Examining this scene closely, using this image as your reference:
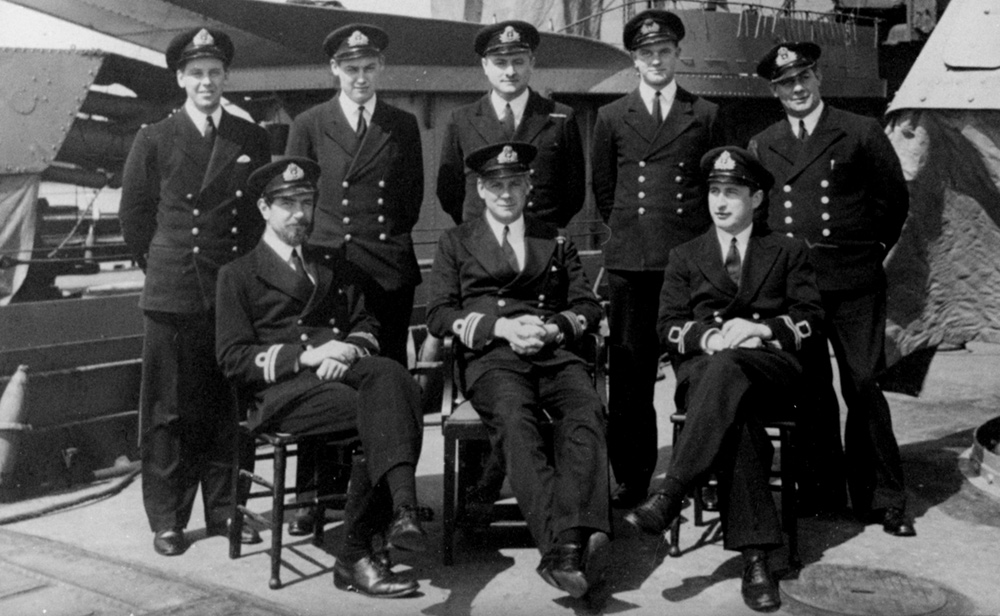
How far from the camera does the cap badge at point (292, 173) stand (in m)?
4.11

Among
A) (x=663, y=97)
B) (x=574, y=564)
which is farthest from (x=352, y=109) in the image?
(x=574, y=564)

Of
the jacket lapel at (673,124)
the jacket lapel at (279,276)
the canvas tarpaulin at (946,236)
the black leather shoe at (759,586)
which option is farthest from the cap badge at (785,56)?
the jacket lapel at (279,276)

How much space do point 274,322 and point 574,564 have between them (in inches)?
60.0

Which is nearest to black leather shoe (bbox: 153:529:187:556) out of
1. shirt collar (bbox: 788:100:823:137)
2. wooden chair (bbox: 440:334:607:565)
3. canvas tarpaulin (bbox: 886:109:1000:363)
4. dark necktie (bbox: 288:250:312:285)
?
wooden chair (bbox: 440:334:607:565)

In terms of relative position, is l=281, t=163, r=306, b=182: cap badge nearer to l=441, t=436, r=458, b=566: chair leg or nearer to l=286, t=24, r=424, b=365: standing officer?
l=286, t=24, r=424, b=365: standing officer

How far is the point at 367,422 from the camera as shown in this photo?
12.3 ft

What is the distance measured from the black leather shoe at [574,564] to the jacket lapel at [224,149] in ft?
7.04

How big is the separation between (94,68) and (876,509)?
4.74 m

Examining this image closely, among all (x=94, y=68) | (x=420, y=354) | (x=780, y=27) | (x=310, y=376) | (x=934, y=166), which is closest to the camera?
(x=310, y=376)

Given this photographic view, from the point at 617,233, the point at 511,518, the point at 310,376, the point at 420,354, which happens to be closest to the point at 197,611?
the point at 310,376

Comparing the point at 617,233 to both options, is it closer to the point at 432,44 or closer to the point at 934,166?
the point at 934,166

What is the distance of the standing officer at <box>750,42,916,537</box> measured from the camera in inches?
180

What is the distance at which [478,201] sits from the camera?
184 inches

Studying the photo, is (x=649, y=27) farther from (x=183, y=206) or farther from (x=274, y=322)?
(x=183, y=206)
